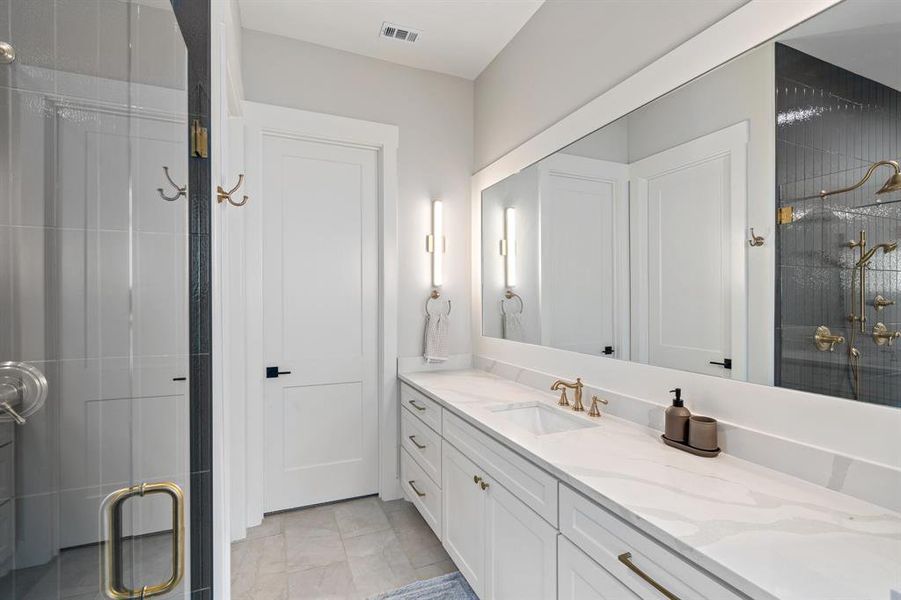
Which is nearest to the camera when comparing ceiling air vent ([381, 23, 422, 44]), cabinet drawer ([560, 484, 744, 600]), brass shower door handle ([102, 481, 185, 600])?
brass shower door handle ([102, 481, 185, 600])

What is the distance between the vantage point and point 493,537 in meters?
1.58

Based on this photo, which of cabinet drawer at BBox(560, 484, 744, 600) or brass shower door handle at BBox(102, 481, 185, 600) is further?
cabinet drawer at BBox(560, 484, 744, 600)

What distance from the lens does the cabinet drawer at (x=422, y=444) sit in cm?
211

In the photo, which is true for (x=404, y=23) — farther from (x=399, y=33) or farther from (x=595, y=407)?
(x=595, y=407)

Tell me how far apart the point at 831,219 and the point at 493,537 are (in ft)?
4.72

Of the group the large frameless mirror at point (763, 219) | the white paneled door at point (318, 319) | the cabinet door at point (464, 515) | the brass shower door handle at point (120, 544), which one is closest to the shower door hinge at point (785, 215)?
the large frameless mirror at point (763, 219)

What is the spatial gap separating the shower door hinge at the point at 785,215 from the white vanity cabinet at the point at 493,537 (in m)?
1.08

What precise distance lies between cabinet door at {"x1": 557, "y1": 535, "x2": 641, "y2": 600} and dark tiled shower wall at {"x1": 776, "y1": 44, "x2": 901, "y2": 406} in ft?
2.31

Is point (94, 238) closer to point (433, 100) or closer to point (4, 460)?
point (4, 460)

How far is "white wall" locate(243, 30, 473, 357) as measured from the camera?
251 cm

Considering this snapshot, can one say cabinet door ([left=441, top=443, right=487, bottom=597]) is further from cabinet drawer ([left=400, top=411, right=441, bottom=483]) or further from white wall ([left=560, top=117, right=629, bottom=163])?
white wall ([left=560, top=117, right=629, bottom=163])

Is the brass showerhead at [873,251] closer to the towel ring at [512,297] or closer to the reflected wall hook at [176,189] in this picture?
the towel ring at [512,297]

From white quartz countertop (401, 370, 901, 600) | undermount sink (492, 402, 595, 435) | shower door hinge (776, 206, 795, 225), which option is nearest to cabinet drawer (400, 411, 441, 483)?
undermount sink (492, 402, 595, 435)

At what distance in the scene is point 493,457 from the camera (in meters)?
1.57
